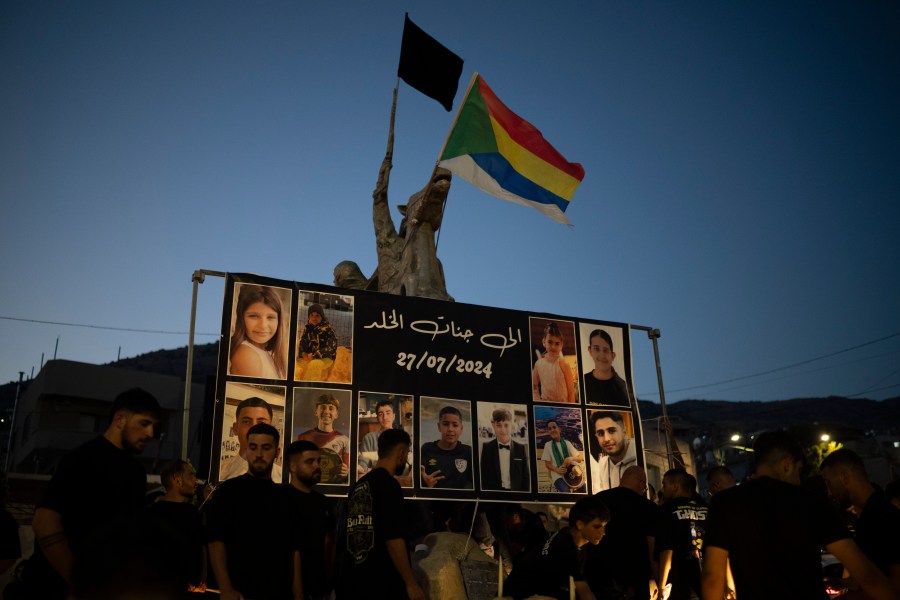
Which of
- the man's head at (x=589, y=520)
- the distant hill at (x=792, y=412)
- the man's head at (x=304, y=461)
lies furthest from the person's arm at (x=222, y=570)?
the distant hill at (x=792, y=412)

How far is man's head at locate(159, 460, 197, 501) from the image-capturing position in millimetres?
5348

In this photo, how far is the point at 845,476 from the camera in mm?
4504

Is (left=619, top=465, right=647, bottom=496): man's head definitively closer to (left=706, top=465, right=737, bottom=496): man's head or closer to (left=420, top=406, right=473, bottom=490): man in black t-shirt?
(left=706, top=465, right=737, bottom=496): man's head

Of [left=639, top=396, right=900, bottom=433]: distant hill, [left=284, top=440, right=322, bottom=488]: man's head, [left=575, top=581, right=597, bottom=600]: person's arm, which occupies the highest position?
[left=639, top=396, right=900, bottom=433]: distant hill

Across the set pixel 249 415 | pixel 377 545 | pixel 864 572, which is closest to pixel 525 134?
pixel 249 415

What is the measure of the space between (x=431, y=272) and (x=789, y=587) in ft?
25.0

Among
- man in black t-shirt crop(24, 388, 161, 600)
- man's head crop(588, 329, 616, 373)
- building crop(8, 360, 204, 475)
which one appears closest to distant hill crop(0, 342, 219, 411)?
building crop(8, 360, 204, 475)

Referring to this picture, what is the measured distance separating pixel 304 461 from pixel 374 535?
36.3 inches

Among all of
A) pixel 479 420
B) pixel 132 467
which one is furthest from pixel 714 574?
pixel 479 420

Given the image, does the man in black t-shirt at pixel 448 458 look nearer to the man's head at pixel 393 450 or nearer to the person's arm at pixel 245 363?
the person's arm at pixel 245 363

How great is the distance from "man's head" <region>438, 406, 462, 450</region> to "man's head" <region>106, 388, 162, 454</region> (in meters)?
5.02

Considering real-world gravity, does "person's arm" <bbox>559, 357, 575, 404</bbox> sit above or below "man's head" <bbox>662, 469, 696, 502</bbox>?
above

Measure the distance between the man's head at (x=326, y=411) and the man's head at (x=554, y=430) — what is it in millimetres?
2608

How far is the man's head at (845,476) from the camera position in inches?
175
